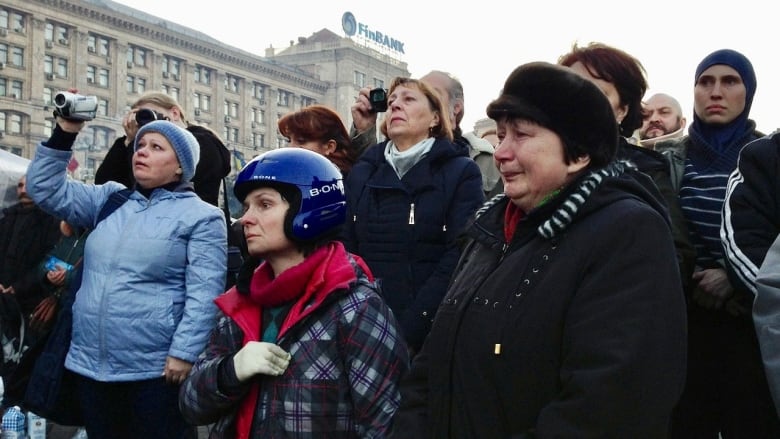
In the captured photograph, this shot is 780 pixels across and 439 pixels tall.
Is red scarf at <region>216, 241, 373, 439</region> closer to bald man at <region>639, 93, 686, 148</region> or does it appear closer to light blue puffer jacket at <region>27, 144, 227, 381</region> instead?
light blue puffer jacket at <region>27, 144, 227, 381</region>

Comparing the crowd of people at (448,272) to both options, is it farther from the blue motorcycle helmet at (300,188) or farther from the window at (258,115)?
the window at (258,115)

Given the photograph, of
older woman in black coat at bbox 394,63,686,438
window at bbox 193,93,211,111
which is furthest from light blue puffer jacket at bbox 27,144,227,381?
window at bbox 193,93,211,111

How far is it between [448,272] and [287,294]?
1117 mm

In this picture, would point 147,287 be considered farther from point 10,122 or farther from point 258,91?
point 258,91

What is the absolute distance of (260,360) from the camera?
8.55 feet

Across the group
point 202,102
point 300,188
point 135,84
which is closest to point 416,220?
point 300,188

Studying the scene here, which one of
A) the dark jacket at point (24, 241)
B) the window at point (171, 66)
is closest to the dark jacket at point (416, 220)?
the dark jacket at point (24, 241)

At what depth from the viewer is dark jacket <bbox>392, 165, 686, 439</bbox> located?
1908 mm

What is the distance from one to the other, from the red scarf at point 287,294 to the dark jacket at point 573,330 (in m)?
0.58

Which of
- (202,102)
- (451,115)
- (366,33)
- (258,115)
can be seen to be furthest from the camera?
(366,33)

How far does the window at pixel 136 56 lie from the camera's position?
70.8m

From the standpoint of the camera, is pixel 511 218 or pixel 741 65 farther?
pixel 741 65

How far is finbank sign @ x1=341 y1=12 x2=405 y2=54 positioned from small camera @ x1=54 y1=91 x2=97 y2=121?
8617 centimetres

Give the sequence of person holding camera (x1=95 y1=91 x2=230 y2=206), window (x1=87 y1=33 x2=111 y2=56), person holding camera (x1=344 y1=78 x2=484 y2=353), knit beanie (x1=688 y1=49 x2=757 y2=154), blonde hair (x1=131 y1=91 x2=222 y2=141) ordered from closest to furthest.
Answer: knit beanie (x1=688 y1=49 x2=757 y2=154), person holding camera (x1=344 y1=78 x2=484 y2=353), person holding camera (x1=95 y1=91 x2=230 y2=206), blonde hair (x1=131 y1=91 x2=222 y2=141), window (x1=87 y1=33 x2=111 y2=56)
